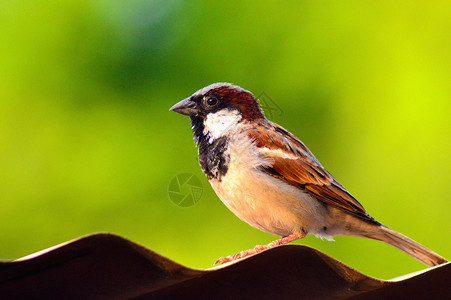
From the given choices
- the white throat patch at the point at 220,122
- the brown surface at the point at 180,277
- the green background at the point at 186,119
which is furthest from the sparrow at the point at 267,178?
the green background at the point at 186,119

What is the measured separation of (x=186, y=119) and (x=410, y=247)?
7.84 ft

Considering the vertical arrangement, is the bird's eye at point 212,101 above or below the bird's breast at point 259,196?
above

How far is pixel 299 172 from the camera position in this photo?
2.55 metres

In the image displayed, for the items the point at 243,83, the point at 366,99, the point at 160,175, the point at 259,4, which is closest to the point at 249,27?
the point at 259,4

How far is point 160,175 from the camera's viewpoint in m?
4.42

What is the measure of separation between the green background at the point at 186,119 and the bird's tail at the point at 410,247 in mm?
1585

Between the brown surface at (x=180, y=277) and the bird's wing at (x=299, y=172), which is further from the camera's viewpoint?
the bird's wing at (x=299, y=172)

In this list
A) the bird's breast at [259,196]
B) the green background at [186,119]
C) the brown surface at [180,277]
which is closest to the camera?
the brown surface at [180,277]

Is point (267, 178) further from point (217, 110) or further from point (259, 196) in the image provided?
point (217, 110)

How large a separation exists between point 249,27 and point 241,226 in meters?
1.79

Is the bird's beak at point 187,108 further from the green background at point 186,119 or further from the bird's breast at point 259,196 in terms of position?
the green background at point 186,119

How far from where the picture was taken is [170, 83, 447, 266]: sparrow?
7.82ft

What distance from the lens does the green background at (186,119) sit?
438 cm

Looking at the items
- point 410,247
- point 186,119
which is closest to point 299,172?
point 410,247
